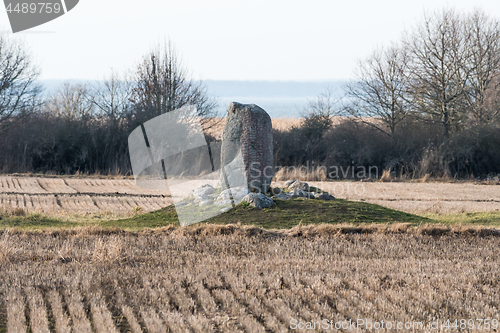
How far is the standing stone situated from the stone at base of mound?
25.1 inches

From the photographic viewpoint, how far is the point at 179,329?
4449 millimetres

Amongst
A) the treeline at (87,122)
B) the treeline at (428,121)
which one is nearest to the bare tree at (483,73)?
the treeline at (428,121)

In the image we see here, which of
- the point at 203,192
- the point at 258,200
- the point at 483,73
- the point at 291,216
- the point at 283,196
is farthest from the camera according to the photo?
the point at 483,73

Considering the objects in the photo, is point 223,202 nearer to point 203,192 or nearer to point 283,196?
point 203,192

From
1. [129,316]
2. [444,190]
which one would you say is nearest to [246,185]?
[129,316]

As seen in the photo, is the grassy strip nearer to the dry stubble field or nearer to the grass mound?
the grass mound

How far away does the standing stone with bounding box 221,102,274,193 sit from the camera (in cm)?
1215

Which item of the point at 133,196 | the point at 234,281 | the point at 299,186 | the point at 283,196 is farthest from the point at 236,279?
the point at 133,196

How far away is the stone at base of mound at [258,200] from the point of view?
11594mm

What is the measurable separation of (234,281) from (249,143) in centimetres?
645

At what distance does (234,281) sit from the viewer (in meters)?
6.04

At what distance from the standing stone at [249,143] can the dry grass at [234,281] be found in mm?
3082

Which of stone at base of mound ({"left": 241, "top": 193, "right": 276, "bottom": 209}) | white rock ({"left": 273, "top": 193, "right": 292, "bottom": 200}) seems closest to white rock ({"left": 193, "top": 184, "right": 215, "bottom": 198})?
stone at base of mound ({"left": 241, "top": 193, "right": 276, "bottom": 209})

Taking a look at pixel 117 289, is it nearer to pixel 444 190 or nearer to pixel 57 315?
pixel 57 315
